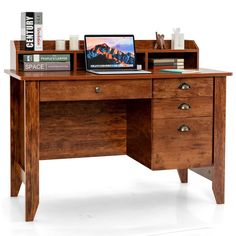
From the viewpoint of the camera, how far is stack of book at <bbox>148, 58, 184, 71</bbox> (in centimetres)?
477

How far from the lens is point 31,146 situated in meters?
4.09

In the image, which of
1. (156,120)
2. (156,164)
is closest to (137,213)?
(156,164)

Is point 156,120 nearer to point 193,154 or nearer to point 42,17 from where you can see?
point 193,154

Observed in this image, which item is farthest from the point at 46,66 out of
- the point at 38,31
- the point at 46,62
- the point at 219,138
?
the point at 219,138

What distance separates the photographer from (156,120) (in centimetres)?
431

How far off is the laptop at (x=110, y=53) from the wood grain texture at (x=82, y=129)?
33cm

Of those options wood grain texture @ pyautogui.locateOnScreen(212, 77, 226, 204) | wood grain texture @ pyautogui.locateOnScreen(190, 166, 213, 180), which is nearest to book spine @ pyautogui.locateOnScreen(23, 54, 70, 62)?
wood grain texture @ pyautogui.locateOnScreen(212, 77, 226, 204)

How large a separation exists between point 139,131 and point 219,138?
1.74ft

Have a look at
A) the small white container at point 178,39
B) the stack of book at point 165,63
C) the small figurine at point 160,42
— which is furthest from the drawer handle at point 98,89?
the small white container at point 178,39

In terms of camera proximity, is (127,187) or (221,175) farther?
(127,187)

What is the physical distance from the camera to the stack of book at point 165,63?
188 inches

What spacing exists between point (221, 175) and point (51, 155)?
118cm

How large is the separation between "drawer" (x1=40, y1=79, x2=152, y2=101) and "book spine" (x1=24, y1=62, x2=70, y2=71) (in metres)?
0.52

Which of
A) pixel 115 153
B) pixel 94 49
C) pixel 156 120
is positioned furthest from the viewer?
pixel 115 153
